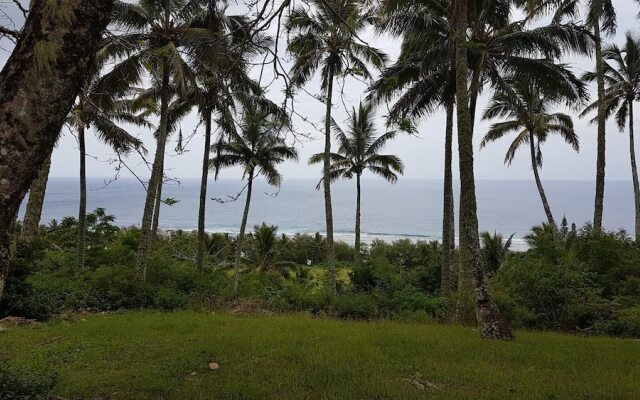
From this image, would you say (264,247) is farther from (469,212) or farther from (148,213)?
(469,212)

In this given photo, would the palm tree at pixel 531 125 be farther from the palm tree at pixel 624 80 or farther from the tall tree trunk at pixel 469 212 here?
the tall tree trunk at pixel 469 212

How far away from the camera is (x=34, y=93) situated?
7.83 ft

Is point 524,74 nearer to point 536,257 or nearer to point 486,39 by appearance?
point 486,39

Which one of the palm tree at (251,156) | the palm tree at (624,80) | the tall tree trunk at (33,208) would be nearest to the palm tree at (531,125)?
the palm tree at (624,80)

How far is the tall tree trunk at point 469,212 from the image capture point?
775 centimetres

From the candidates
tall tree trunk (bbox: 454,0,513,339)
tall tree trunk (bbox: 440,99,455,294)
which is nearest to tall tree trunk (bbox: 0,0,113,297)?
tall tree trunk (bbox: 454,0,513,339)

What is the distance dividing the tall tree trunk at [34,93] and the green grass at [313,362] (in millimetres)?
2827

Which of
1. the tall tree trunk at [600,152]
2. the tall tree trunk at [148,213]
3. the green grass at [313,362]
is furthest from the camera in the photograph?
the tall tree trunk at [600,152]

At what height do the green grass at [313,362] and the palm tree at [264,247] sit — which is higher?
the palm tree at [264,247]

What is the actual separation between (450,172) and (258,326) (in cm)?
915

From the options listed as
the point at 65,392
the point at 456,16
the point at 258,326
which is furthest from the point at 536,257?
the point at 65,392

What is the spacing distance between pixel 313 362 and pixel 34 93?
4.54 metres

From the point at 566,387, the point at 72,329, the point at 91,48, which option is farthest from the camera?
the point at 72,329

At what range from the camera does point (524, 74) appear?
13.2 m
